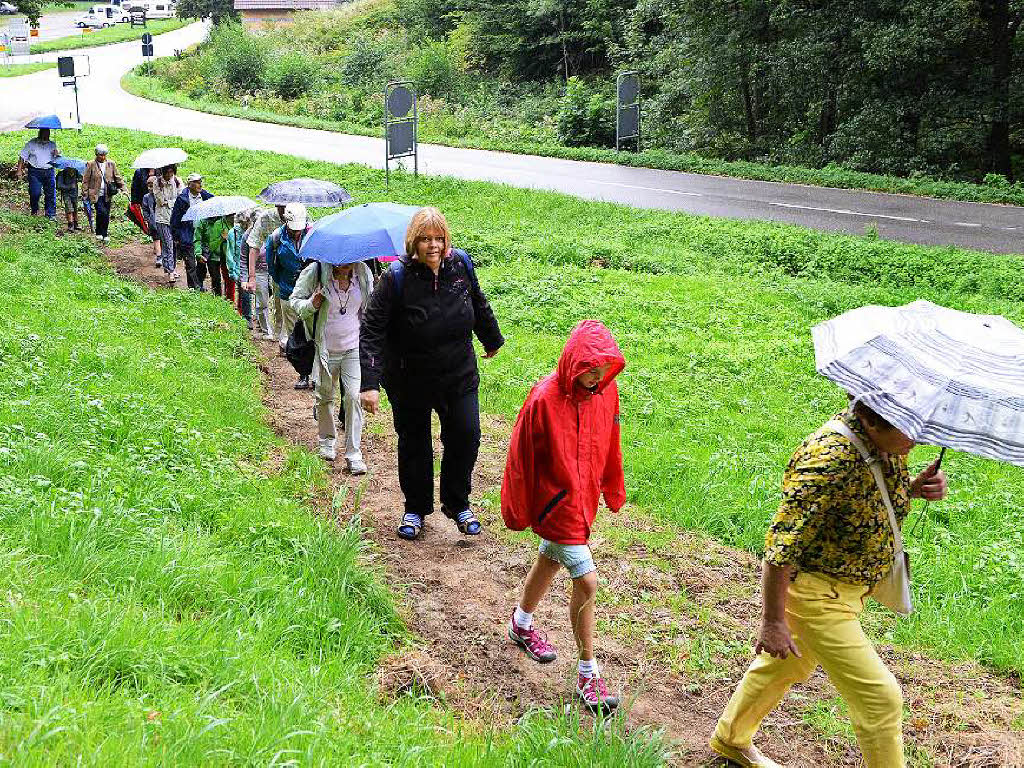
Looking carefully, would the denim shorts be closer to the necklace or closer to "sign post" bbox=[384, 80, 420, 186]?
the necklace

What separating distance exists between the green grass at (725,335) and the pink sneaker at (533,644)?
1.97m

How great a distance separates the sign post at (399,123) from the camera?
22109 millimetres

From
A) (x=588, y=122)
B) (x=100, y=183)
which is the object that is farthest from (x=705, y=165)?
(x=100, y=183)

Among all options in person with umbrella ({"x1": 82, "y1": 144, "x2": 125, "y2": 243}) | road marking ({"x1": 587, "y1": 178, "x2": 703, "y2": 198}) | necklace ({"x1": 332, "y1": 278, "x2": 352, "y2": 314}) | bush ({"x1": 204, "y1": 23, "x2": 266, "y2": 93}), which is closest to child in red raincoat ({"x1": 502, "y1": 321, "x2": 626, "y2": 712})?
necklace ({"x1": 332, "y1": 278, "x2": 352, "y2": 314})

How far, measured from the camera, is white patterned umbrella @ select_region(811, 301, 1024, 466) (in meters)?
3.08

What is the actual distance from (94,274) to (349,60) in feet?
145

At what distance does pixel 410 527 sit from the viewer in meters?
6.46

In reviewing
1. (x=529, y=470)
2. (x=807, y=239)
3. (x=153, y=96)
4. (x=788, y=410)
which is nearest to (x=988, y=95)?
(x=807, y=239)

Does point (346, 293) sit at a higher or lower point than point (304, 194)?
lower

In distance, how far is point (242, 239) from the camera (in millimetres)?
10922

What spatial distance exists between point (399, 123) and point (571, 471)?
19676 millimetres

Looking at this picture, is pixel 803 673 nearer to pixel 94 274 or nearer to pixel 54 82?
pixel 94 274

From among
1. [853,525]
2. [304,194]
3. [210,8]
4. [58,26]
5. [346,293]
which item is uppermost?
[210,8]

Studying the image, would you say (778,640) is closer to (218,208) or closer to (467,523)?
(467,523)
